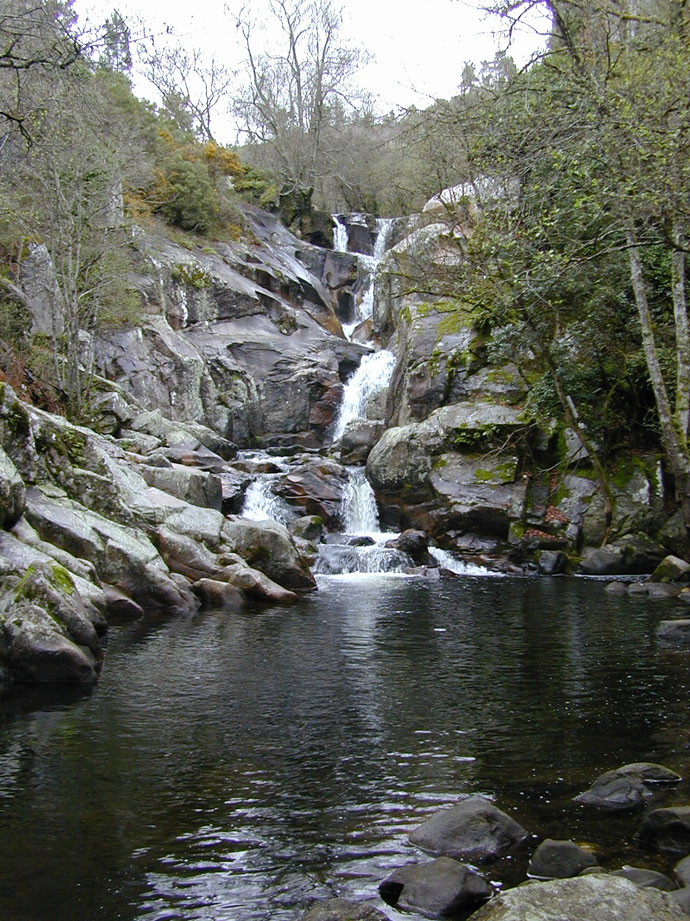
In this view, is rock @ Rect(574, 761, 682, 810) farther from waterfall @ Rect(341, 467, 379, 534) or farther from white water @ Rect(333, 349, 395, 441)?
white water @ Rect(333, 349, 395, 441)

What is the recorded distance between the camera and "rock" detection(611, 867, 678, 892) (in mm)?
3931

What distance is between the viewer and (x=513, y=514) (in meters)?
19.6

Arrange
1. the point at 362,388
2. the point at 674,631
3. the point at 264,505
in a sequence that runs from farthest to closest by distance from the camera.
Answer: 1. the point at 362,388
2. the point at 264,505
3. the point at 674,631

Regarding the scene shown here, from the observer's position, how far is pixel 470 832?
4676mm

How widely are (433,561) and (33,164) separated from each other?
1533cm

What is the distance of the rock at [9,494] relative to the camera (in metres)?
11.0

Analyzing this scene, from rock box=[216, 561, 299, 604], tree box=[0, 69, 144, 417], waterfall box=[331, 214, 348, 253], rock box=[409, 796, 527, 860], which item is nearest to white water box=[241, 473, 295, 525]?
tree box=[0, 69, 144, 417]

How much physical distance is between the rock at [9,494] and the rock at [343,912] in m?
8.70

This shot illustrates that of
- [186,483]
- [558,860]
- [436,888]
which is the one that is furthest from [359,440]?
[436,888]

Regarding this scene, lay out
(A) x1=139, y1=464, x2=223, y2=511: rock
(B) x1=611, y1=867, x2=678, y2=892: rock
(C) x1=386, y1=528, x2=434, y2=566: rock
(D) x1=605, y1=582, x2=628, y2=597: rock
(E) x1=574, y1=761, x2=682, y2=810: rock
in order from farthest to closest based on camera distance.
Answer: (C) x1=386, y1=528, x2=434, y2=566: rock → (A) x1=139, y1=464, x2=223, y2=511: rock → (D) x1=605, y1=582, x2=628, y2=597: rock → (E) x1=574, y1=761, x2=682, y2=810: rock → (B) x1=611, y1=867, x2=678, y2=892: rock

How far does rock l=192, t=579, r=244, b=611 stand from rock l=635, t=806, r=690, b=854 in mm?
10337

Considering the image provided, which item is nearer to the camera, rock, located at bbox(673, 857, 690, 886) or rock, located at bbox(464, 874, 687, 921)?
rock, located at bbox(464, 874, 687, 921)

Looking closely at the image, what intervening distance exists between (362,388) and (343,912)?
2813cm

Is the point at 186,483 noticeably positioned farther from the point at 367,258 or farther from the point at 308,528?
the point at 367,258
